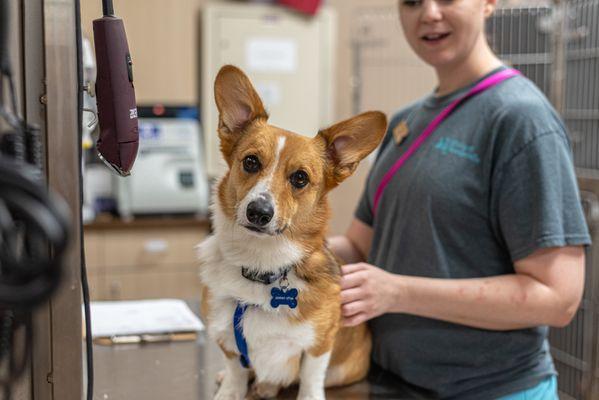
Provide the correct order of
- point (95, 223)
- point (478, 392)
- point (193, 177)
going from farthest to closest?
point (193, 177)
point (95, 223)
point (478, 392)

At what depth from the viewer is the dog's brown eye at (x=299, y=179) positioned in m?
0.96

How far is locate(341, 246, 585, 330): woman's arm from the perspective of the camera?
1.19 metres

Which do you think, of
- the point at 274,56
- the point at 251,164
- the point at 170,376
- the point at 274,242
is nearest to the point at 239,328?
the point at 274,242

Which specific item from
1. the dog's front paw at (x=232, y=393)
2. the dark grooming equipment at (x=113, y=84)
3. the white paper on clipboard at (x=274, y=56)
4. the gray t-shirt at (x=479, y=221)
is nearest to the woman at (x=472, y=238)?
the gray t-shirt at (x=479, y=221)

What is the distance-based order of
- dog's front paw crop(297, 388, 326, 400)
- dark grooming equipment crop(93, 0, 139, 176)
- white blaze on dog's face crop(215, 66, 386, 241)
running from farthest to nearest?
1. dog's front paw crop(297, 388, 326, 400)
2. white blaze on dog's face crop(215, 66, 386, 241)
3. dark grooming equipment crop(93, 0, 139, 176)

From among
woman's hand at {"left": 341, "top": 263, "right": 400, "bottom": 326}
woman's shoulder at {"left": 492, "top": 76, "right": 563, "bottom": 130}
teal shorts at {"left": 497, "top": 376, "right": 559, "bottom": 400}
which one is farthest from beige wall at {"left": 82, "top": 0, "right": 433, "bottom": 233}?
woman's hand at {"left": 341, "top": 263, "right": 400, "bottom": 326}

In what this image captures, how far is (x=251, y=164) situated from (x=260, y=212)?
11 cm

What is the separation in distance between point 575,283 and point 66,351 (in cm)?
87

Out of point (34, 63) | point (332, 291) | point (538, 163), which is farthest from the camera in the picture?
point (538, 163)

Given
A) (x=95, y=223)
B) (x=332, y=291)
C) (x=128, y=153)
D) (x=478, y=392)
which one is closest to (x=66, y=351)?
(x=128, y=153)

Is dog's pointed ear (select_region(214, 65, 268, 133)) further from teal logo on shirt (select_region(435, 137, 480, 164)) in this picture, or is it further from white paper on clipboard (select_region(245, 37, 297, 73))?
A: white paper on clipboard (select_region(245, 37, 297, 73))

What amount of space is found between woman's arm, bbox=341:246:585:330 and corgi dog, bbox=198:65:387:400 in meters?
0.17

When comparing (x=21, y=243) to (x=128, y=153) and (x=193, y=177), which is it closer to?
(x=128, y=153)

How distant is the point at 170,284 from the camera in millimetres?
3543
